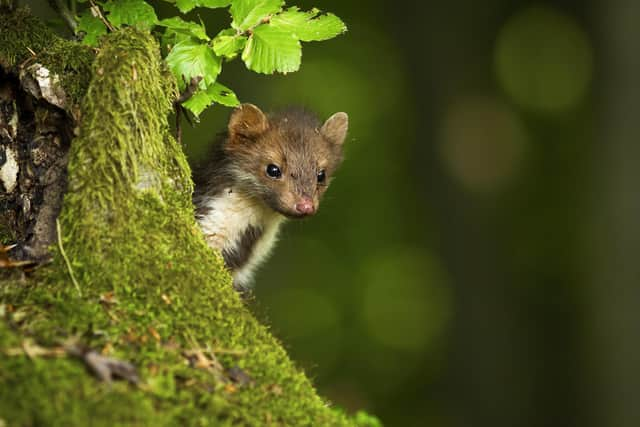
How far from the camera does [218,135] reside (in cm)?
726

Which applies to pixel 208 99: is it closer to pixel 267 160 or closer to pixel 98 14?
pixel 98 14

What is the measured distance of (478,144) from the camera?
1451 cm

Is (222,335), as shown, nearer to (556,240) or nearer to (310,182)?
(310,182)

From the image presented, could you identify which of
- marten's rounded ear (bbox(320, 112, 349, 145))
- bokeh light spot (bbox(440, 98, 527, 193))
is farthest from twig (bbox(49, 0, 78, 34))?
bokeh light spot (bbox(440, 98, 527, 193))

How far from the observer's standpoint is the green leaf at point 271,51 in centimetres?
462

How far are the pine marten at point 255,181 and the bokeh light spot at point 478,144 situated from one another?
7.42 m

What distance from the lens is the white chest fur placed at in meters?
6.63

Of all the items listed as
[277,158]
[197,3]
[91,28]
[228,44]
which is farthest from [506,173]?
[91,28]

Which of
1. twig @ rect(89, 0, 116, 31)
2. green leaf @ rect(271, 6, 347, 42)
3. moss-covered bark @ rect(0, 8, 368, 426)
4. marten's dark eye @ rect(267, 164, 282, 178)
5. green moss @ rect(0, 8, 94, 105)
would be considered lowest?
marten's dark eye @ rect(267, 164, 282, 178)

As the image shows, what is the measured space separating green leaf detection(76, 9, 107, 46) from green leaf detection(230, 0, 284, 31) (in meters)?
0.79

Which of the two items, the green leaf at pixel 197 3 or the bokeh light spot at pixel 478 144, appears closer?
the green leaf at pixel 197 3

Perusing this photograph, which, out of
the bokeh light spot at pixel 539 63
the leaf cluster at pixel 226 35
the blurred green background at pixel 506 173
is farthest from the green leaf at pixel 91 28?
the bokeh light spot at pixel 539 63

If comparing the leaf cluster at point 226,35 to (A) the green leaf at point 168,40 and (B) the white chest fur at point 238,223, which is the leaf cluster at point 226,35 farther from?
(B) the white chest fur at point 238,223

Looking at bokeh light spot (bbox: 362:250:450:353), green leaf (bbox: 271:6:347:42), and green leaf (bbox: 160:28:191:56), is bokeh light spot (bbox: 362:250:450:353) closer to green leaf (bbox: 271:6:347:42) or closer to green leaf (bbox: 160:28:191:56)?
green leaf (bbox: 160:28:191:56)
